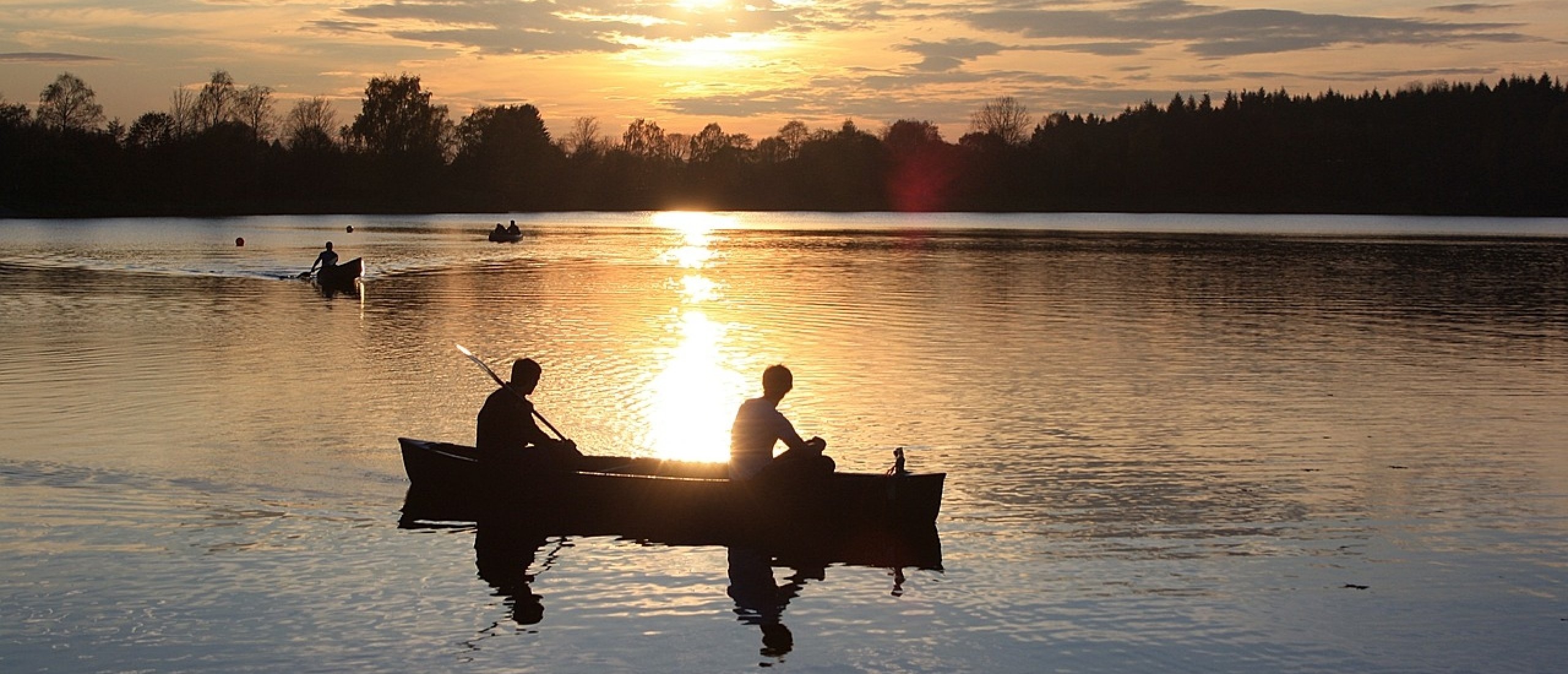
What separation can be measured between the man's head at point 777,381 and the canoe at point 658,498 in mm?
804

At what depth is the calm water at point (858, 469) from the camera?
33.9ft

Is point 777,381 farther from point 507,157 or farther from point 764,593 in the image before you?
point 507,157

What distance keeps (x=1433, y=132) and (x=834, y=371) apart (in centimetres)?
16195

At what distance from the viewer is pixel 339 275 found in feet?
147

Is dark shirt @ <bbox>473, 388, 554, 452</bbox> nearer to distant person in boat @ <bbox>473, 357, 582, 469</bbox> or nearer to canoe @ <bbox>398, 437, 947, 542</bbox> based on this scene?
distant person in boat @ <bbox>473, 357, 582, 469</bbox>

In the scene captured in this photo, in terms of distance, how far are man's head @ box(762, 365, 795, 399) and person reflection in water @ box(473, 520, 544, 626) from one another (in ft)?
8.11

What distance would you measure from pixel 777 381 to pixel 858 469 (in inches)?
148

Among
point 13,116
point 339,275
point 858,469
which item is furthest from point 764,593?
point 13,116

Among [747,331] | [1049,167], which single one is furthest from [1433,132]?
[747,331]

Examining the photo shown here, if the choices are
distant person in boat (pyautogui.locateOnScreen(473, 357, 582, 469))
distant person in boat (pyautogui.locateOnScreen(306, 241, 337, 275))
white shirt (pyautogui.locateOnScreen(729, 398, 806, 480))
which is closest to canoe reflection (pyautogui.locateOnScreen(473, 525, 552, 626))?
distant person in boat (pyautogui.locateOnScreen(473, 357, 582, 469))

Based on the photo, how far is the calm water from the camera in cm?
1034

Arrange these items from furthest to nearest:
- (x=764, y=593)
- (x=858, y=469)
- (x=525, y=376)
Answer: (x=858, y=469) < (x=525, y=376) < (x=764, y=593)

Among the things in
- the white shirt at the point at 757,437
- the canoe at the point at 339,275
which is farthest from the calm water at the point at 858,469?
the canoe at the point at 339,275

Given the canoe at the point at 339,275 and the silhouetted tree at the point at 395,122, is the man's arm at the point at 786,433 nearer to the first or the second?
the canoe at the point at 339,275
